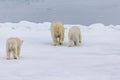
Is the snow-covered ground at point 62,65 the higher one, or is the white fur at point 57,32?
the white fur at point 57,32

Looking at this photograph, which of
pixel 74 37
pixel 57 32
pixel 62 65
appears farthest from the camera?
pixel 57 32

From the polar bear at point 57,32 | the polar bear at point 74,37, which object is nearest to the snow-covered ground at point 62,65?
the polar bear at point 74,37

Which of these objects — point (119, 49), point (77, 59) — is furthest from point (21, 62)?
point (119, 49)

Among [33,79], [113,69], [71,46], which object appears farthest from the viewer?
[71,46]

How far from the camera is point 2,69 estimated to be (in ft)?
26.5

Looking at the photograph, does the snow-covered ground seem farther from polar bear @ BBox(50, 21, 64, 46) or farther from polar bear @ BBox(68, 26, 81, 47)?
polar bear @ BBox(50, 21, 64, 46)

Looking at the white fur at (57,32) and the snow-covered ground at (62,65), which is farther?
the white fur at (57,32)

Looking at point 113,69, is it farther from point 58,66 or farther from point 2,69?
point 2,69

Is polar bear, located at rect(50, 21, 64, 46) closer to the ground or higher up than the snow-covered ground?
higher up

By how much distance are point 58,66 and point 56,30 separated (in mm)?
4840

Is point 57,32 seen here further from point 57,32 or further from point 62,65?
point 62,65

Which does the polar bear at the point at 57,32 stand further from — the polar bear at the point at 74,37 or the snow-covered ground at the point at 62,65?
the snow-covered ground at the point at 62,65

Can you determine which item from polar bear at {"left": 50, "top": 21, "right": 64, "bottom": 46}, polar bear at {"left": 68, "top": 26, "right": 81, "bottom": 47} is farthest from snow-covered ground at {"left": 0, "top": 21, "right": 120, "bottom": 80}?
polar bear at {"left": 50, "top": 21, "right": 64, "bottom": 46}

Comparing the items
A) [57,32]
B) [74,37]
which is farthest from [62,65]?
[57,32]
